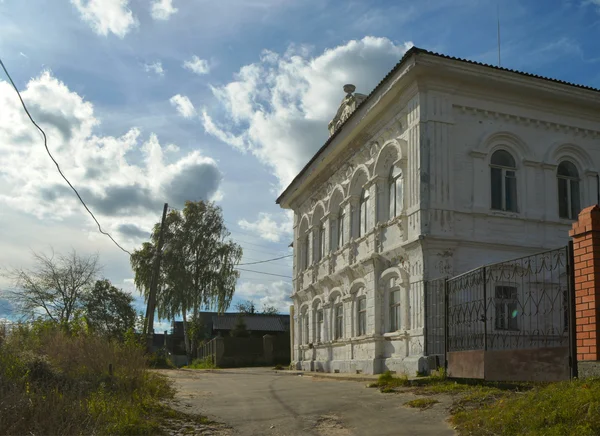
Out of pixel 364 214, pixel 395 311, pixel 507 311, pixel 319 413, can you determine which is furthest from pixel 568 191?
pixel 319 413

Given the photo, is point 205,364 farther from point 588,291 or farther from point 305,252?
point 588,291

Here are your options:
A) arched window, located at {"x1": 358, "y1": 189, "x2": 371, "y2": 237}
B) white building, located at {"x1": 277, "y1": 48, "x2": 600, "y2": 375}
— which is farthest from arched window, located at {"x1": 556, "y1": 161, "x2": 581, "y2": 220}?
arched window, located at {"x1": 358, "y1": 189, "x2": 371, "y2": 237}

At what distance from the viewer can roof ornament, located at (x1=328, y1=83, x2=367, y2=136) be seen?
25062mm

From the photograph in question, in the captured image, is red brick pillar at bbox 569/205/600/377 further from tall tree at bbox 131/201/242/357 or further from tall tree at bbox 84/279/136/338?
tall tree at bbox 131/201/242/357

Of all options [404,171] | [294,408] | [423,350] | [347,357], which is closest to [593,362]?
[294,408]

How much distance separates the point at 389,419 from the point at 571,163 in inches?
504

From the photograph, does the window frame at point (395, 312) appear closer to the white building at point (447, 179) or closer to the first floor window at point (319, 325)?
the white building at point (447, 179)

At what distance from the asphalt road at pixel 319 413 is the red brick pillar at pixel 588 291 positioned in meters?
1.92

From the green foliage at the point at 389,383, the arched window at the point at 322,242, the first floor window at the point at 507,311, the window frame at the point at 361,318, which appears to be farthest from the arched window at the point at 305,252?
the green foliage at the point at 389,383

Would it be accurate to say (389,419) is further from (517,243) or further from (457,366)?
(517,243)

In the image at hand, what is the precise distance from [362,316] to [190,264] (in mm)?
25162

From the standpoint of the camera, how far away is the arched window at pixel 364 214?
819 inches

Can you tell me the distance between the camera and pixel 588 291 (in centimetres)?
808

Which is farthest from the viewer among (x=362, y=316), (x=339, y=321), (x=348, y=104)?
(x=348, y=104)
